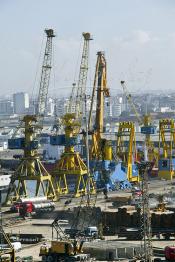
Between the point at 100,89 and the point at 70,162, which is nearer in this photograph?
the point at 70,162

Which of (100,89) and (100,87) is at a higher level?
(100,87)

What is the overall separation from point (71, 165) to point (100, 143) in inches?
181

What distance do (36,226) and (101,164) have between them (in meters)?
14.7

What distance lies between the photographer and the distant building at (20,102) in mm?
189250

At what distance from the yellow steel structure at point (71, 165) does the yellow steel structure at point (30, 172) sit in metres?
1.54

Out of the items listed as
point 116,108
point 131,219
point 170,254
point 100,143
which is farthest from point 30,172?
point 116,108

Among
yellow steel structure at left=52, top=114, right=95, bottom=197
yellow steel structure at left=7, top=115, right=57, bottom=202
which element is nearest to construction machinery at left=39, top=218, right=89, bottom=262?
yellow steel structure at left=7, top=115, right=57, bottom=202

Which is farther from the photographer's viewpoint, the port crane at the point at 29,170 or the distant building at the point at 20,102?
the distant building at the point at 20,102

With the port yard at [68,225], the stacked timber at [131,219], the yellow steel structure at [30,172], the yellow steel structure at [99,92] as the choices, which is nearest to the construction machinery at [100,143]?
the yellow steel structure at [99,92]

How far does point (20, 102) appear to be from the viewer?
191 metres

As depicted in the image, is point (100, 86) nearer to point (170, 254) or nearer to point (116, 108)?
point (170, 254)

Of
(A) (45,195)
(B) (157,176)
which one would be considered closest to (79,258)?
(A) (45,195)

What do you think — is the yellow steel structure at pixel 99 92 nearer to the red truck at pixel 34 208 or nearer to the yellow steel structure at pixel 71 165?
the yellow steel structure at pixel 71 165

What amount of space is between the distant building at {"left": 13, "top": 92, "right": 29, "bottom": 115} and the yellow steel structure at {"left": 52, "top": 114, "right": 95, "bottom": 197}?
482ft
